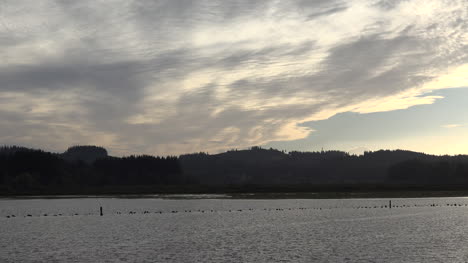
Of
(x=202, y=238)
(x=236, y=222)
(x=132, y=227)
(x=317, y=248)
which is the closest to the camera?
(x=317, y=248)

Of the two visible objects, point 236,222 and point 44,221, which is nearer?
point 236,222

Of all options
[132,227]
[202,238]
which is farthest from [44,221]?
[202,238]

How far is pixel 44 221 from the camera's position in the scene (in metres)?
87.8

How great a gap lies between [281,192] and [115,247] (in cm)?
14521

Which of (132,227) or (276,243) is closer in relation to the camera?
(276,243)

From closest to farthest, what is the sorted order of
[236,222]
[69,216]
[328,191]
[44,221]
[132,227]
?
[132,227] < [236,222] < [44,221] < [69,216] < [328,191]

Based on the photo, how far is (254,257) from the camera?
46.6 meters

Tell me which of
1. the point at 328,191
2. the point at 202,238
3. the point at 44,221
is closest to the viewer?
the point at 202,238

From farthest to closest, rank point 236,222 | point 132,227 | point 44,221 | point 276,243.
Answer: point 44,221 → point 236,222 → point 132,227 → point 276,243

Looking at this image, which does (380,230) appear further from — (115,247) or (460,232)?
(115,247)

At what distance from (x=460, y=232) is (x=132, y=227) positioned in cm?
4460

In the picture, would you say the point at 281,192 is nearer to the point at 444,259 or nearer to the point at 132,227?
the point at 132,227

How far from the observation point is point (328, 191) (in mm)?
194875

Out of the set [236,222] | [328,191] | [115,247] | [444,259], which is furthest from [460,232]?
A: [328,191]
